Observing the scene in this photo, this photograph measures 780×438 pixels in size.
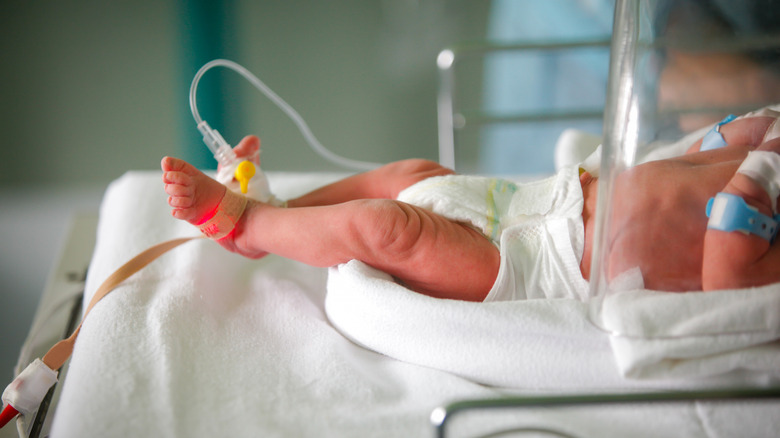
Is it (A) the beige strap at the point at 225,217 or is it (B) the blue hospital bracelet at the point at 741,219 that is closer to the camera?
(B) the blue hospital bracelet at the point at 741,219

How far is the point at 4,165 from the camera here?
2314 mm

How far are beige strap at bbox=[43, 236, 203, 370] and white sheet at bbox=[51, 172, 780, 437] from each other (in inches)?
0.8

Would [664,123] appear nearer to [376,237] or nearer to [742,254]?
[742,254]

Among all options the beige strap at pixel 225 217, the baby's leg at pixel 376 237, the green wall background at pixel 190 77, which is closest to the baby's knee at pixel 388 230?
the baby's leg at pixel 376 237

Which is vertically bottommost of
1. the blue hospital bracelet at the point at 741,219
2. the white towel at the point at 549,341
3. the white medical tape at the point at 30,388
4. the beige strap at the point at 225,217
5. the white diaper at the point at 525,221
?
the white medical tape at the point at 30,388

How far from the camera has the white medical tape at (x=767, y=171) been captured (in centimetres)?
77

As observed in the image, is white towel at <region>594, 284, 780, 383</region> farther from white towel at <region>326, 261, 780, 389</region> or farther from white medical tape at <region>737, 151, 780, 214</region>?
white medical tape at <region>737, 151, 780, 214</region>

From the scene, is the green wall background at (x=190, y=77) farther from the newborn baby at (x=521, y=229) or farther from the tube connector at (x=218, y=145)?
the newborn baby at (x=521, y=229)

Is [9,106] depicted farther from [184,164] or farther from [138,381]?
[138,381]

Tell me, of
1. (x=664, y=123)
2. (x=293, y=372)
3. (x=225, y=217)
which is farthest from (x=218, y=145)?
(x=664, y=123)

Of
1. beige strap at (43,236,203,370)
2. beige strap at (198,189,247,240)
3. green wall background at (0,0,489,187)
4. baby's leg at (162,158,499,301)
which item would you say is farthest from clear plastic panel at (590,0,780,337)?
green wall background at (0,0,489,187)

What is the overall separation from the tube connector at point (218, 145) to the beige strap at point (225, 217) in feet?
0.34

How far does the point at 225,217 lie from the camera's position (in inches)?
38.1

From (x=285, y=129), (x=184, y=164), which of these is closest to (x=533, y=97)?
(x=285, y=129)
